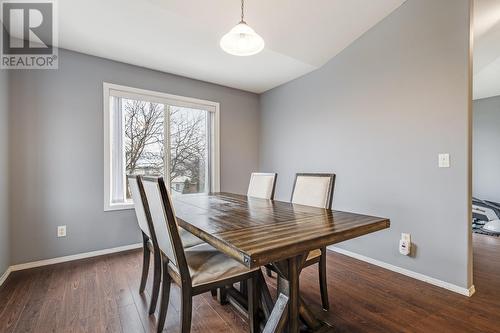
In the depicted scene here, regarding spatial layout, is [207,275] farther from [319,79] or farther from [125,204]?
[319,79]

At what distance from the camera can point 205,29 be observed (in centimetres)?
246

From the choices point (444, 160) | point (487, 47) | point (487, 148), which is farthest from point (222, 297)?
point (487, 148)

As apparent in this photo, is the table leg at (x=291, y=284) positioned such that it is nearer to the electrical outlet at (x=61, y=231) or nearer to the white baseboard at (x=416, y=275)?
the white baseboard at (x=416, y=275)

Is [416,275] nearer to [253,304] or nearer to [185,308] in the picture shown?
[253,304]

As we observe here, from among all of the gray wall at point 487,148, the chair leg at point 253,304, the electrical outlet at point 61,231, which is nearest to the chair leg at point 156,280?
the chair leg at point 253,304

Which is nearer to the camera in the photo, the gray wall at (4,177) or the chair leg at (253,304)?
the chair leg at (253,304)

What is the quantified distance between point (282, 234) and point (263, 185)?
1.49m

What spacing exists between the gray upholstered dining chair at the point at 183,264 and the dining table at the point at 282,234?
0.13 m

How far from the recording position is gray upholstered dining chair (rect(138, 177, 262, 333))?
1249mm

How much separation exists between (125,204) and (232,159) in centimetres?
173

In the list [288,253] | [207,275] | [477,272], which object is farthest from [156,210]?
[477,272]

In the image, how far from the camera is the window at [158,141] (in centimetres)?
301

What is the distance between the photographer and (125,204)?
10.0 ft

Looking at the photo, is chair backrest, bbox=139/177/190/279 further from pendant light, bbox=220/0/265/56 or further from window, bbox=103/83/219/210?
window, bbox=103/83/219/210
